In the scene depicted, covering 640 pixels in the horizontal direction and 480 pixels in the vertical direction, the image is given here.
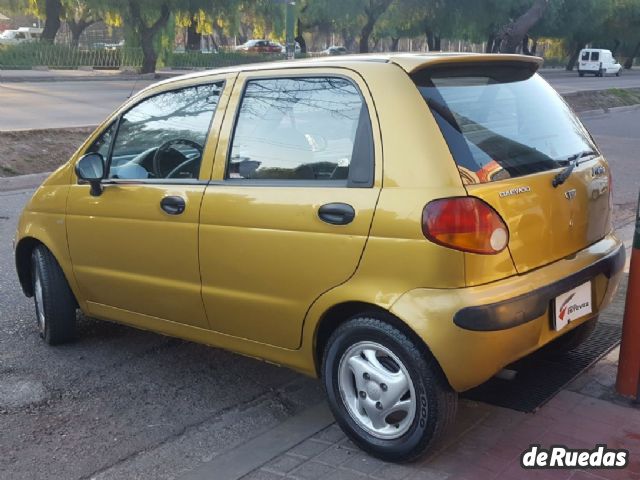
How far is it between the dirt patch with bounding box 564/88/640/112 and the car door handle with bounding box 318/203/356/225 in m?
21.4

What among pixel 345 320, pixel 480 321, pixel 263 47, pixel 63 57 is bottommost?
pixel 345 320

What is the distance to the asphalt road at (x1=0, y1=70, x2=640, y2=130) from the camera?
16875mm

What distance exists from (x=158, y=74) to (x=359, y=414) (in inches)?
1428

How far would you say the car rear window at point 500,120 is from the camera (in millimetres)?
3279

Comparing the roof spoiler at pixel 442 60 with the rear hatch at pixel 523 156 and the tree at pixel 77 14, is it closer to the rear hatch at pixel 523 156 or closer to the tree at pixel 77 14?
the rear hatch at pixel 523 156

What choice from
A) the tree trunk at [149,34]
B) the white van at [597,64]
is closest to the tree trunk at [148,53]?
the tree trunk at [149,34]

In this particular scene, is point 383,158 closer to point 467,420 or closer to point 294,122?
point 294,122

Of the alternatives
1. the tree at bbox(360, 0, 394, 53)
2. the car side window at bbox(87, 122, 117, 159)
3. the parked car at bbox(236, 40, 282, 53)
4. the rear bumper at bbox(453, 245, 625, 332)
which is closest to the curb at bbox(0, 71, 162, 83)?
the tree at bbox(360, 0, 394, 53)

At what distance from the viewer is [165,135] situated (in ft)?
14.1

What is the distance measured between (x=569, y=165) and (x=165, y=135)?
84.6 inches

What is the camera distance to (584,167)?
148 inches

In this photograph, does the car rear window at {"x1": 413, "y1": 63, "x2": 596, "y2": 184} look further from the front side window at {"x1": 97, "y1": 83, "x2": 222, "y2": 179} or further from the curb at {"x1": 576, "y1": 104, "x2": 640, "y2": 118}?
the curb at {"x1": 576, "y1": 104, "x2": 640, "y2": 118}

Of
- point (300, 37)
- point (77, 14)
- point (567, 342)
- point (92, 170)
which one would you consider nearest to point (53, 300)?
point (92, 170)

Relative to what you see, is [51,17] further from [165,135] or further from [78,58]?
[165,135]
